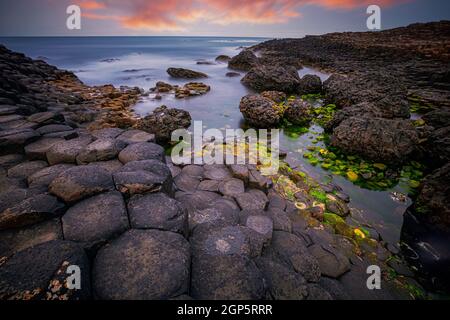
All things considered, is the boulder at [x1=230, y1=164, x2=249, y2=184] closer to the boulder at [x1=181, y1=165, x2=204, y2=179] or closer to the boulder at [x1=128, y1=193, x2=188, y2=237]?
the boulder at [x1=181, y1=165, x2=204, y2=179]

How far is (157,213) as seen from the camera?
7.18ft

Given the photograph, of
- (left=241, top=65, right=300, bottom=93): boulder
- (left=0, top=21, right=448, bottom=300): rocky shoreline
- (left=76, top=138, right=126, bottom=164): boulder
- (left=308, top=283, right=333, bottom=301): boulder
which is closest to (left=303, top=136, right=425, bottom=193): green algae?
(left=0, top=21, right=448, bottom=300): rocky shoreline

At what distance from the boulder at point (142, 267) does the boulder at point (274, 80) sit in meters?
11.2

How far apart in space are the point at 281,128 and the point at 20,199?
650cm

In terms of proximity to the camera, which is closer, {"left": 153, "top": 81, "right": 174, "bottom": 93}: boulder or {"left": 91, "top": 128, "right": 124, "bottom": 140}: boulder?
{"left": 91, "top": 128, "right": 124, "bottom": 140}: boulder

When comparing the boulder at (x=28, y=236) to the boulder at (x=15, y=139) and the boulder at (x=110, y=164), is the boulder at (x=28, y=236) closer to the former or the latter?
the boulder at (x=110, y=164)

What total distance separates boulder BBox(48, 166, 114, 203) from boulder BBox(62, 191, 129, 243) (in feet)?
0.24

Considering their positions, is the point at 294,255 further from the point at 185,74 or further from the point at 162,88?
the point at 185,74

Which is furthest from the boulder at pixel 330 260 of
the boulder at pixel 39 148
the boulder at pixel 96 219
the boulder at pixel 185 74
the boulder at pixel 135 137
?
the boulder at pixel 185 74

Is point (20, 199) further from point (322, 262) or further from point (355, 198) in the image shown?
point (355, 198)

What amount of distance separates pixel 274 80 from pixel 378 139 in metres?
7.75

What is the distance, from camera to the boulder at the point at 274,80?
1159cm

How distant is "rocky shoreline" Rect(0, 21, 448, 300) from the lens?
1646 millimetres

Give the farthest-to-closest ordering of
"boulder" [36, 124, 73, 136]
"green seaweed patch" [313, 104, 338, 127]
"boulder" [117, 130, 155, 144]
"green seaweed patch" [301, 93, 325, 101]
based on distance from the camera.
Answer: "green seaweed patch" [301, 93, 325, 101] → "green seaweed patch" [313, 104, 338, 127] → "boulder" [117, 130, 155, 144] → "boulder" [36, 124, 73, 136]
